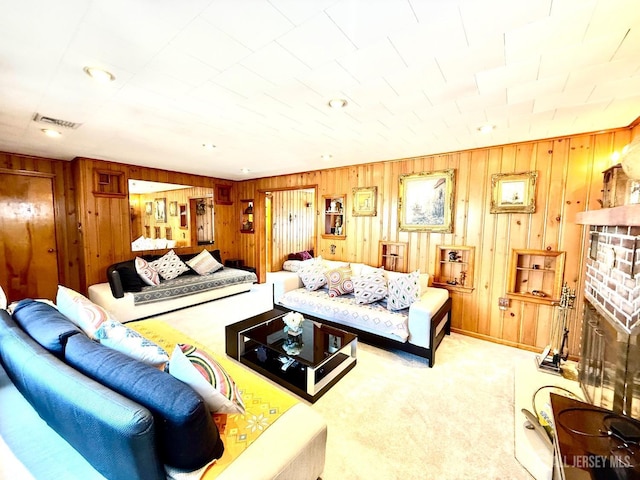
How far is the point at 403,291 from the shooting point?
9.87 feet

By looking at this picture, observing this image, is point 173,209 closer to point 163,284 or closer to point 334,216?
point 163,284

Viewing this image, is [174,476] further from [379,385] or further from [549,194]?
[549,194]

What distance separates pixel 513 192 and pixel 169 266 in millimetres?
5208

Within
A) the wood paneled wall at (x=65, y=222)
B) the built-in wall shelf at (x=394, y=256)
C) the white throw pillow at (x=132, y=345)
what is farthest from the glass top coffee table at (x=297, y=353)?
the wood paneled wall at (x=65, y=222)

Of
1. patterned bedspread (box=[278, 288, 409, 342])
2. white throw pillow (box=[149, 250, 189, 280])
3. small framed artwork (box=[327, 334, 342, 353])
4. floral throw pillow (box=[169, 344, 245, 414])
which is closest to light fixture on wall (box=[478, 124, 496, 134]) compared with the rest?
patterned bedspread (box=[278, 288, 409, 342])

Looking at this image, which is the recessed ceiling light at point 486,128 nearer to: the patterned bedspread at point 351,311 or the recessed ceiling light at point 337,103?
the recessed ceiling light at point 337,103

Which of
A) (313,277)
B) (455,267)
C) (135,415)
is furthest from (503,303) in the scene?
(135,415)

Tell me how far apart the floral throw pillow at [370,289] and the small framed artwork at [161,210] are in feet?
12.6

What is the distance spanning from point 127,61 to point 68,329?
60.5 inches

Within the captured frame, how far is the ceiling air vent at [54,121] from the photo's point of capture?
7.82 ft

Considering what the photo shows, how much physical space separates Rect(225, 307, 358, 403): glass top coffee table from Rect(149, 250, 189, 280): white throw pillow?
245 cm

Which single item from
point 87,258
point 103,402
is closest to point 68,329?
point 103,402

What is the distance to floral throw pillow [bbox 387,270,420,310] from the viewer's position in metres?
2.95

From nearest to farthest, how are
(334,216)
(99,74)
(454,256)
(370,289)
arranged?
(99,74) → (370,289) → (454,256) → (334,216)
